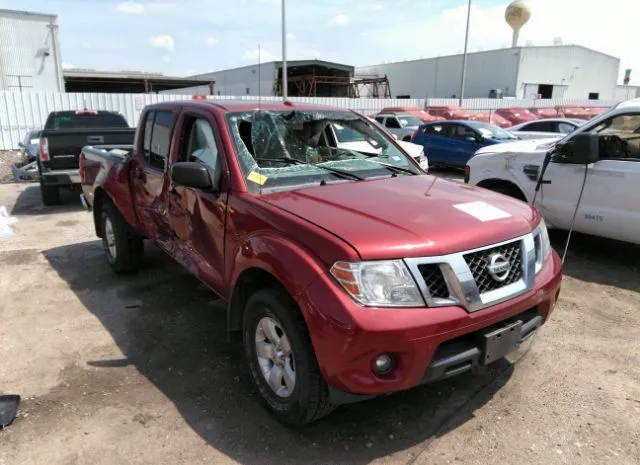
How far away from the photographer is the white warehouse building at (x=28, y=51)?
1010 inches

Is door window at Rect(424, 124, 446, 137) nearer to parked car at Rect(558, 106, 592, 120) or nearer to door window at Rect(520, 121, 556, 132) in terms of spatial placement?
door window at Rect(520, 121, 556, 132)

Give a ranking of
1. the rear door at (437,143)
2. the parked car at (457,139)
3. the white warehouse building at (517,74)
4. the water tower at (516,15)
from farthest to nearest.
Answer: the water tower at (516,15) → the white warehouse building at (517,74) → the rear door at (437,143) → the parked car at (457,139)

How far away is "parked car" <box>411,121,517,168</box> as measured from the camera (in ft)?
43.8

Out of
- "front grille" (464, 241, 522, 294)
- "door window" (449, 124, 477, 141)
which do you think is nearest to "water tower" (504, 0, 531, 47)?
"door window" (449, 124, 477, 141)

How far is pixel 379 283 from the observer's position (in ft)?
7.79

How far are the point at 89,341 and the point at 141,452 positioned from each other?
64.4 inches

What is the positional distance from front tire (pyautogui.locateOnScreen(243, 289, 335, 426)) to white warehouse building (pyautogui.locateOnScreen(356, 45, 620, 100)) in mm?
45176

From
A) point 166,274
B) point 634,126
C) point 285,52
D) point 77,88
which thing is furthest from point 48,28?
point 634,126

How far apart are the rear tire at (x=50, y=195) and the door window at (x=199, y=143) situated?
6590 millimetres

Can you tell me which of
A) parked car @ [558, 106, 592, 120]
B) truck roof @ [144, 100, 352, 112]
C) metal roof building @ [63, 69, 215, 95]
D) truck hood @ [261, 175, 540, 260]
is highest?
metal roof building @ [63, 69, 215, 95]

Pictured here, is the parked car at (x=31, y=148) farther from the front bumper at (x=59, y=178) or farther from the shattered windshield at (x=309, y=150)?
the shattered windshield at (x=309, y=150)

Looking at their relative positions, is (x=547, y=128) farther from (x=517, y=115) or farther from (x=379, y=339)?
(x=379, y=339)

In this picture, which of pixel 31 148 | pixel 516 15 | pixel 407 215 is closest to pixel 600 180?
pixel 407 215

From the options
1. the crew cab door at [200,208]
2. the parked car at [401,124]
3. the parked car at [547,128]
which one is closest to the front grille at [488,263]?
the crew cab door at [200,208]
